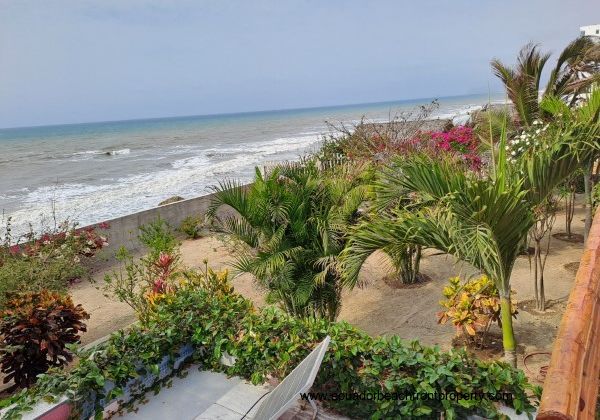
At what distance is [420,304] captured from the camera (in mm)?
6770

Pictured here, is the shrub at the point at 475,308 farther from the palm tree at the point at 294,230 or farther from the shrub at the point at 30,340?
the shrub at the point at 30,340

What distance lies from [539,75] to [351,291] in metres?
6.41

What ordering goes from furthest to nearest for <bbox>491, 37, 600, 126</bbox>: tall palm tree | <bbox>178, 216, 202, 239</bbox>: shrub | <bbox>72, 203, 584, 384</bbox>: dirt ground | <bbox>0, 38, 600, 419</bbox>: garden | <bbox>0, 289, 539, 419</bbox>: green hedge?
<bbox>178, 216, 202, 239</bbox>: shrub → <bbox>491, 37, 600, 126</bbox>: tall palm tree → <bbox>72, 203, 584, 384</bbox>: dirt ground → <bbox>0, 38, 600, 419</bbox>: garden → <bbox>0, 289, 539, 419</bbox>: green hedge

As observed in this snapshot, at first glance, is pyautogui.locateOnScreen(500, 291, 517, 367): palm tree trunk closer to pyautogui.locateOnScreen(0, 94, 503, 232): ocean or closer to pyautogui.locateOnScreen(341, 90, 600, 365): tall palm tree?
pyautogui.locateOnScreen(341, 90, 600, 365): tall palm tree

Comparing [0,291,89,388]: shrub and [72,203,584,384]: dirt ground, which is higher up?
[0,291,89,388]: shrub

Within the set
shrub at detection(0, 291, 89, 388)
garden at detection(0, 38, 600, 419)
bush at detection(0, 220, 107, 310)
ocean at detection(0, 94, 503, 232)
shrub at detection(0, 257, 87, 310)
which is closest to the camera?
garden at detection(0, 38, 600, 419)

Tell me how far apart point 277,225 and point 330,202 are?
69cm

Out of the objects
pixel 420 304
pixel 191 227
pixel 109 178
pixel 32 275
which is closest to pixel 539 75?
pixel 420 304

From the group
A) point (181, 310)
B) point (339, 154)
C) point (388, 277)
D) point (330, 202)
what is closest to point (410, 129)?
point (339, 154)

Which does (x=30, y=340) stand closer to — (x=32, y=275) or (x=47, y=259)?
(x=32, y=275)

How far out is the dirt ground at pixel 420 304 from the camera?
5.46m

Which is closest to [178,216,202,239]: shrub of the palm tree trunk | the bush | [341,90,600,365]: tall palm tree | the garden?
the bush

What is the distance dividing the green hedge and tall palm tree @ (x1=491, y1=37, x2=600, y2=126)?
635 cm

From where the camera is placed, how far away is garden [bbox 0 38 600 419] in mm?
2979
